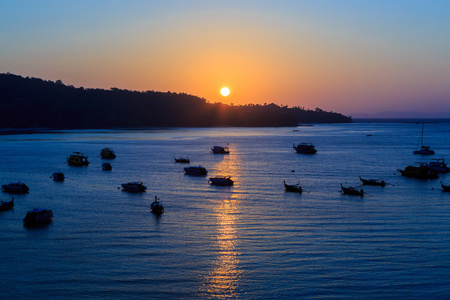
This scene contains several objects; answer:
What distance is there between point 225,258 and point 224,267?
2.05 meters

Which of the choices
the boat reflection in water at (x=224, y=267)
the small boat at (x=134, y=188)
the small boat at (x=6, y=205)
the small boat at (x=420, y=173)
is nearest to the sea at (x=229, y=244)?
the boat reflection in water at (x=224, y=267)

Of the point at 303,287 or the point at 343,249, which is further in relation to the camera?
the point at 343,249

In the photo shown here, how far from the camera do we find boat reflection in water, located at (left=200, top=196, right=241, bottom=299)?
104 feet

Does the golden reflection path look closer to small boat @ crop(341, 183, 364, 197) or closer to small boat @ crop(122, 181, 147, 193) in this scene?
small boat @ crop(122, 181, 147, 193)

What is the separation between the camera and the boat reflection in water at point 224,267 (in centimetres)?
3183

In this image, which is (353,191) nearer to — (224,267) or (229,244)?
(229,244)

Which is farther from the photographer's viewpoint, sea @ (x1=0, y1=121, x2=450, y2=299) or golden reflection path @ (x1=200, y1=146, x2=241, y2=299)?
sea @ (x1=0, y1=121, x2=450, y2=299)

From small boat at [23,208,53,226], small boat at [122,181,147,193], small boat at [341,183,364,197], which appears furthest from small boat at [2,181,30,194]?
small boat at [341,183,364,197]

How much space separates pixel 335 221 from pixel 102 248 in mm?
25356

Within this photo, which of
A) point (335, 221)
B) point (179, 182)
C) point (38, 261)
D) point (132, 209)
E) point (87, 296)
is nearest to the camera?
point (87, 296)

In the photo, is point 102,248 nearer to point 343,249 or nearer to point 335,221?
point 343,249

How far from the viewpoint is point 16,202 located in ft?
197

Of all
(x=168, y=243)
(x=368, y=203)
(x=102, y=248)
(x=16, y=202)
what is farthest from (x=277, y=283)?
(x=16, y=202)

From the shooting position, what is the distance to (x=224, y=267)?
36.1 metres
